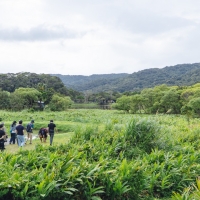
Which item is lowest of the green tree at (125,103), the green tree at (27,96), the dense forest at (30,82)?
the green tree at (125,103)

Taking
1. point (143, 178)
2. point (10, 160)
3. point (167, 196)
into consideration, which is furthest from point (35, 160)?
point (167, 196)

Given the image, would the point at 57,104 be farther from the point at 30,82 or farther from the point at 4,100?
the point at 30,82

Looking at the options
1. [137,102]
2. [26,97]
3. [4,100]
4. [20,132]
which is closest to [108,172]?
[20,132]

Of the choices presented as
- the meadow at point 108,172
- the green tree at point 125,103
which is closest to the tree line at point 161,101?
the green tree at point 125,103

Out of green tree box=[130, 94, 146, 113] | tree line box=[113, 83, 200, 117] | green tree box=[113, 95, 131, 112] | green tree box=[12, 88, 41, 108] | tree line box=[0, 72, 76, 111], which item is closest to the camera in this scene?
tree line box=[113, 83, 200, 117]

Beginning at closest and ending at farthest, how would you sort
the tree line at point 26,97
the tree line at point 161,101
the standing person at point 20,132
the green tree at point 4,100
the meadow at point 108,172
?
the meadow at point 108,172
the standing person at point 20,132
the tree line at point 161,101
the green tree at point 4,100
the tree line at point 26,97

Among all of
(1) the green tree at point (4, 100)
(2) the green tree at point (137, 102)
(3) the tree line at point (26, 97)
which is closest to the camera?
(1) the green tree at point (4, 100)

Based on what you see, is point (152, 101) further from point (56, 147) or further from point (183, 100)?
point (56, 147)

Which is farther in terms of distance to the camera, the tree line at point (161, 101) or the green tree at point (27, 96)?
the green tree at point (27, 96)

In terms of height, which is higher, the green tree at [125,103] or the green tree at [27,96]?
the green tree at [27,96]

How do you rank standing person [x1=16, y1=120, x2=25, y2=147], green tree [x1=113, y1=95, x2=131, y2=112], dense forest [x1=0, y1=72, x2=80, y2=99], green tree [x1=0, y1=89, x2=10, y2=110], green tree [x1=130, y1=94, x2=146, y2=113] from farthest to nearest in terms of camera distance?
1. dense forest [x1=0, y1=72, x2=80, y2=99]
2. green tree [x1=113, y1=95, x2=131, y2=112]
3. green tree [x1=130, y1=94, x2=146, y2=113]
4. green tree [x1=0, y1=89, x2=10, y2=110]
5. standing person [x1=16, y1=120, x2=25, y2=147]

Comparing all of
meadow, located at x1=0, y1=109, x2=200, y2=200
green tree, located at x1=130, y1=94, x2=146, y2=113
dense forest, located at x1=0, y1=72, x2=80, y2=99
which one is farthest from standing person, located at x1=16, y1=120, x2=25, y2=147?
dense forest, located at x1=0, y1=72, x2=80, y2=99

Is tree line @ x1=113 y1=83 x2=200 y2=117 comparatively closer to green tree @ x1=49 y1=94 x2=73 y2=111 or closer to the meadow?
green tree @ x1=49 y1=94 x2=73 y2=111

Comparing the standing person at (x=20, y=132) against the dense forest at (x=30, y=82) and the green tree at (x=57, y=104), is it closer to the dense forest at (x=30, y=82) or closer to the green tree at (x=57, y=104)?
the green tree at (x=57, y=104)
